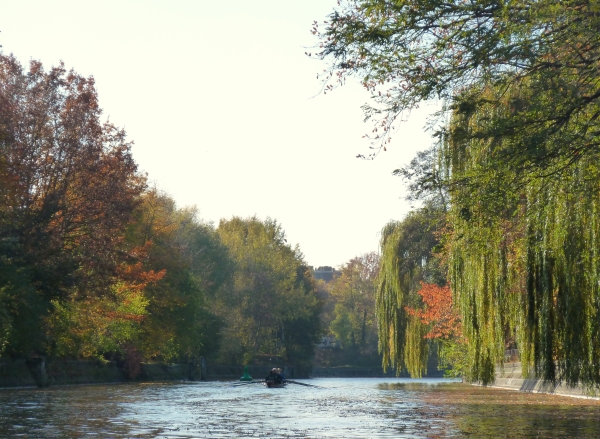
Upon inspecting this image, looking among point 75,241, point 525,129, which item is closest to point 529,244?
point 525,129

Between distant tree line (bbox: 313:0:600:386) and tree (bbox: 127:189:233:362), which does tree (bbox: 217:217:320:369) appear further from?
distant tree line (bbox: 313:0:600:386)

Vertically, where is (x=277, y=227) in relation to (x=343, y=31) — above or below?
above

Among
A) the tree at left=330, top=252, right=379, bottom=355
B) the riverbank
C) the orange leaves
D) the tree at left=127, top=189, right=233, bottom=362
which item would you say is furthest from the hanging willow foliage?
the tree at left=330, top=252, right=379, bottom=355

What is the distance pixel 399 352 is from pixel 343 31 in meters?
32.8

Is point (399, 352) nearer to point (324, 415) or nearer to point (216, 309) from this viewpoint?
point (324, 415)

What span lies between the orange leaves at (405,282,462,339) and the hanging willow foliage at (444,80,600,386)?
51.7 ft

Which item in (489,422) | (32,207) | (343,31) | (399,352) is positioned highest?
(32,207)

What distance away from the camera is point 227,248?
302ft

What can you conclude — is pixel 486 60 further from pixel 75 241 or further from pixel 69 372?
pixel 69 372

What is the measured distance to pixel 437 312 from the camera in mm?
43188

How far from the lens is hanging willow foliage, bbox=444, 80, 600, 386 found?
1497cm

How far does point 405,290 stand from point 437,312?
304 centimetres

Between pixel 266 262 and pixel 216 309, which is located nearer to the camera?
pixel 216 309

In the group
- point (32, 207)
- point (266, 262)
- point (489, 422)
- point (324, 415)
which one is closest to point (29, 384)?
point (32, 207)
